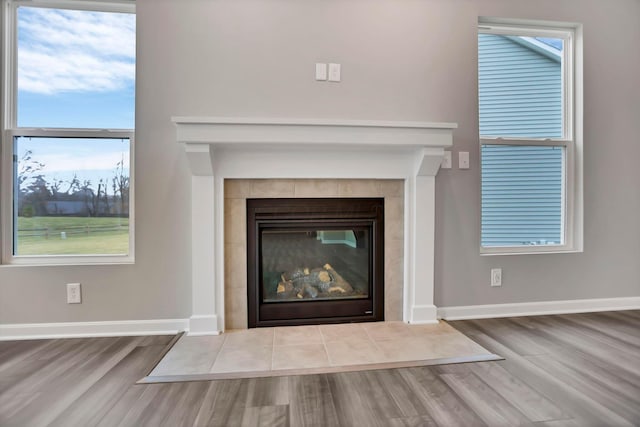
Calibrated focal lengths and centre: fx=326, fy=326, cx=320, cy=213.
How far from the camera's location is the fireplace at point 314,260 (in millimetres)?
2178

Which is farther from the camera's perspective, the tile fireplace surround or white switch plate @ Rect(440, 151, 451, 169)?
white switch plate @ Rect(440, 151, 451, 169)

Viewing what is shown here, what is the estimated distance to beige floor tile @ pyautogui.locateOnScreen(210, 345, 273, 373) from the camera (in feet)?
5.34

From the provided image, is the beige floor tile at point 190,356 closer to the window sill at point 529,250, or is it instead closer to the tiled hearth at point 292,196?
the tiled hearth at point 292,196

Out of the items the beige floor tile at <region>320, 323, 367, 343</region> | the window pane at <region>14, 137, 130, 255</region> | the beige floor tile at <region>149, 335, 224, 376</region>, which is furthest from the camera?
the window pane at <region>14, 137, 130, 255</region>

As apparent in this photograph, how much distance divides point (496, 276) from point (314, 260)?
1319 mm

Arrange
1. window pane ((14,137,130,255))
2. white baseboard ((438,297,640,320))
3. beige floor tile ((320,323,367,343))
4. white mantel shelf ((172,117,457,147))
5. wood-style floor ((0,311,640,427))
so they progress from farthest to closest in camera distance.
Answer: white baseboard ((438,297,640,320)) → window pane ((14,137,130,255)) → beige floor tile ((320,323,367,343)) → white mantel shelf ((172,117,457,147)) → wood-style floor ((0,311,640,427))

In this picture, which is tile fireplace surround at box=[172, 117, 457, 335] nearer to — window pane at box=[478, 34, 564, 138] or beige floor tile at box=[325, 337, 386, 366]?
beige floor tile at box=[325, 337, 386, 366]

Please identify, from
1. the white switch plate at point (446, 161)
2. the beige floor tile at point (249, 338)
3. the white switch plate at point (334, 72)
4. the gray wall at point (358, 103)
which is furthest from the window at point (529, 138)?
the beige floor tile at point (249, 338)

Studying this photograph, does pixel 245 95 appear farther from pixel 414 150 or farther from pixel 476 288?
pixel 476 288

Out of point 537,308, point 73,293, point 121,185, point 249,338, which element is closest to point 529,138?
point 537,308

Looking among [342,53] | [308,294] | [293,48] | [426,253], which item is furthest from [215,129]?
[426,253]

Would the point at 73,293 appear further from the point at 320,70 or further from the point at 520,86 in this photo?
the point at 520,86

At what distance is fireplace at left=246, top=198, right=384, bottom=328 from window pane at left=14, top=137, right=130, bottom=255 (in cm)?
89

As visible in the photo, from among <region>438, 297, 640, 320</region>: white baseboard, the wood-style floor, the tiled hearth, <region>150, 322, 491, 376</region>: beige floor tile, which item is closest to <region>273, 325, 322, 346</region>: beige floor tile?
<region>150, 322, 491, 376</region>: beige floor tile
